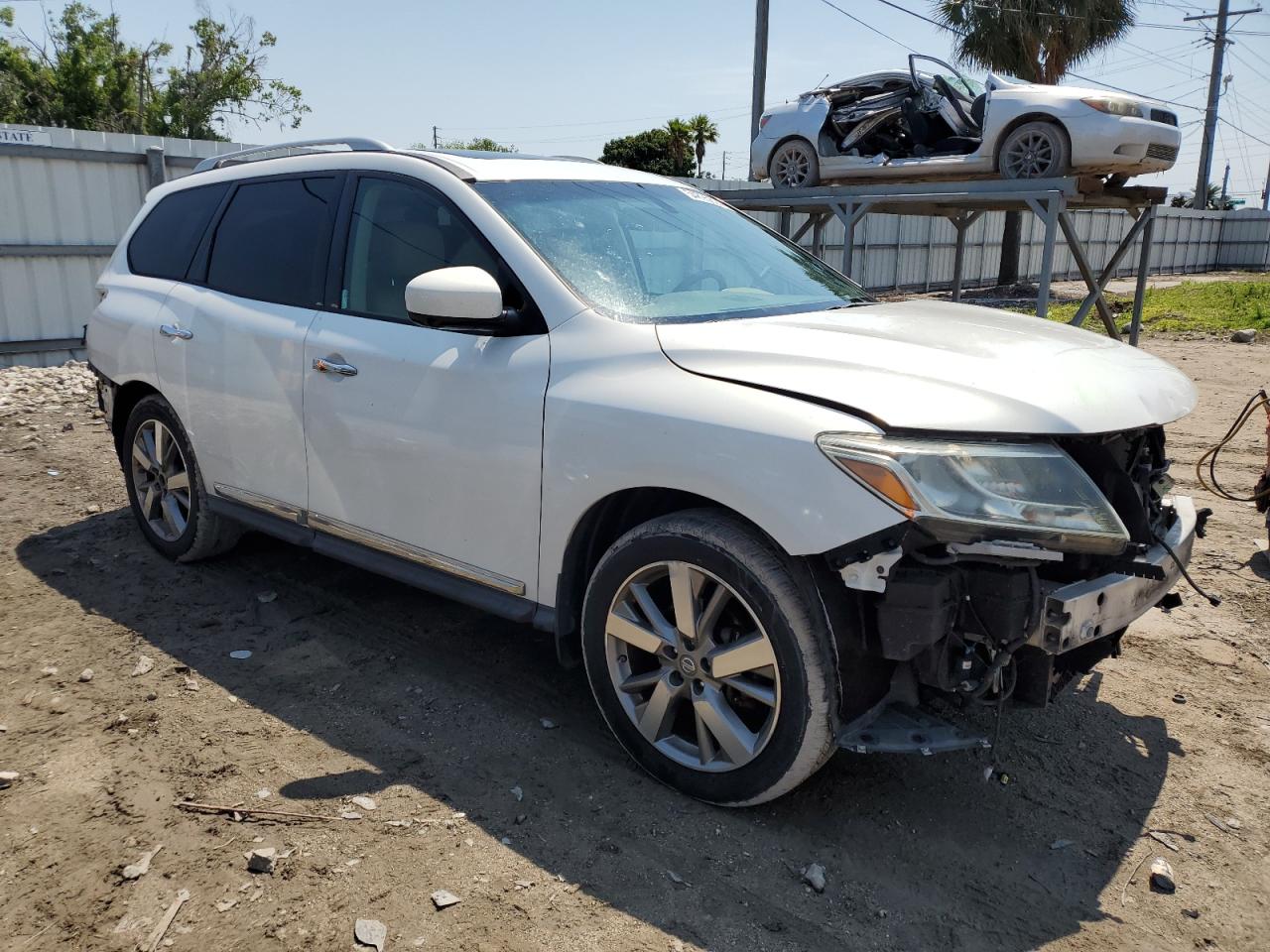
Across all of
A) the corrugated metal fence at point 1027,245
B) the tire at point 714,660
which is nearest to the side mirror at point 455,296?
the tire at point 714,660

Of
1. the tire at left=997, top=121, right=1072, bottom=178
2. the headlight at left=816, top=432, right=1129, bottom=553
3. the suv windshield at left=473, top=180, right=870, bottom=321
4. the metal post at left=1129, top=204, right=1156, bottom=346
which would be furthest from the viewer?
the metal post at left=1129, top=204, right=1156, bottom=346

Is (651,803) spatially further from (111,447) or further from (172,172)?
(172,172)

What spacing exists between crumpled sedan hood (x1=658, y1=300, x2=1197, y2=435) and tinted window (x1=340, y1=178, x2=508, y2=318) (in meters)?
0.89

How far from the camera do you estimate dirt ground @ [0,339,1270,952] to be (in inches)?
100

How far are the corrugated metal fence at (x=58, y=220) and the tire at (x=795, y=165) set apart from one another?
25.0ft

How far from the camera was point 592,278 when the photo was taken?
332 centimetres

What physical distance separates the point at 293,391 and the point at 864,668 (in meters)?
2.41

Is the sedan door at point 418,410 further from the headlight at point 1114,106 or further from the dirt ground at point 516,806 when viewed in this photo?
the headlight at point 1114,106

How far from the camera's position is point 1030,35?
82.8 ft

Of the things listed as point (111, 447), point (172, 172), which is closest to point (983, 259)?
point (172, 172)

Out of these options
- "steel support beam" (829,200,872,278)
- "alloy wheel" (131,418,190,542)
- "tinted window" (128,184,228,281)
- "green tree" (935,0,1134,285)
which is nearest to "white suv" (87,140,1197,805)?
"tinted window" (128,184,228,281)

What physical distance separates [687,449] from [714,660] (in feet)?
1.99

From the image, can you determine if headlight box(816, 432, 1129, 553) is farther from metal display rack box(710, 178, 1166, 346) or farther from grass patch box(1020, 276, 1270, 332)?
grass patch box(1020, 276, 1270, 332)

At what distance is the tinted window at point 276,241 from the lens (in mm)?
4012
